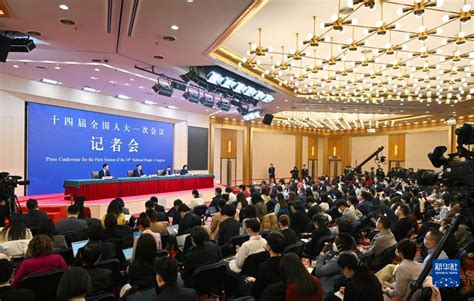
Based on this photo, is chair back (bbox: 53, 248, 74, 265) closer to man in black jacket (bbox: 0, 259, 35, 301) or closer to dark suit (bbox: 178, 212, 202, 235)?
man in black jacket (bbox: 0, 259, 35, 301)

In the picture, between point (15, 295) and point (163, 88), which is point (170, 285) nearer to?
point (15, 295)

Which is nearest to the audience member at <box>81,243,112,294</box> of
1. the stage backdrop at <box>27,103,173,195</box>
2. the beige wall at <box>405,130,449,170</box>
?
the stage backdrop at <box>27,103,173,195</box>

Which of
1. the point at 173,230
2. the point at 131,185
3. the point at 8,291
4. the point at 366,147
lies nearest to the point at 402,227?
the point at 173,230

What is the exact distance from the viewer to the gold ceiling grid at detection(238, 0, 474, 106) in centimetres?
641

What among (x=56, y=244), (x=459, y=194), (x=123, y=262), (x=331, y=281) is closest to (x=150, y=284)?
(x=123, y=262)

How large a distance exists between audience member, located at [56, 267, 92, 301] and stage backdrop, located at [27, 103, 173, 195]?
33.8 feet

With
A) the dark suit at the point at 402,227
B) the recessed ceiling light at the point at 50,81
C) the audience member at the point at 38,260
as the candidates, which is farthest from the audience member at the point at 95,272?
the recessed ceiling light at the point at 50,81

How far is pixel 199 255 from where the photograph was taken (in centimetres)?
362

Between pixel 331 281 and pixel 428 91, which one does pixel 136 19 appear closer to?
pixel 331 281

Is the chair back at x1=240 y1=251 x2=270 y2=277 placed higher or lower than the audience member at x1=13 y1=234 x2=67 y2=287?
lower

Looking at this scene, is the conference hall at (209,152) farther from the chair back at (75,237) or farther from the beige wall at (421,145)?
the beige wall at (421,145)

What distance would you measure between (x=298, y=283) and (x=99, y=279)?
5.47ft

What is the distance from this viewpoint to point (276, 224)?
5426mm

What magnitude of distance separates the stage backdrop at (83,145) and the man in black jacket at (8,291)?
9.86m
